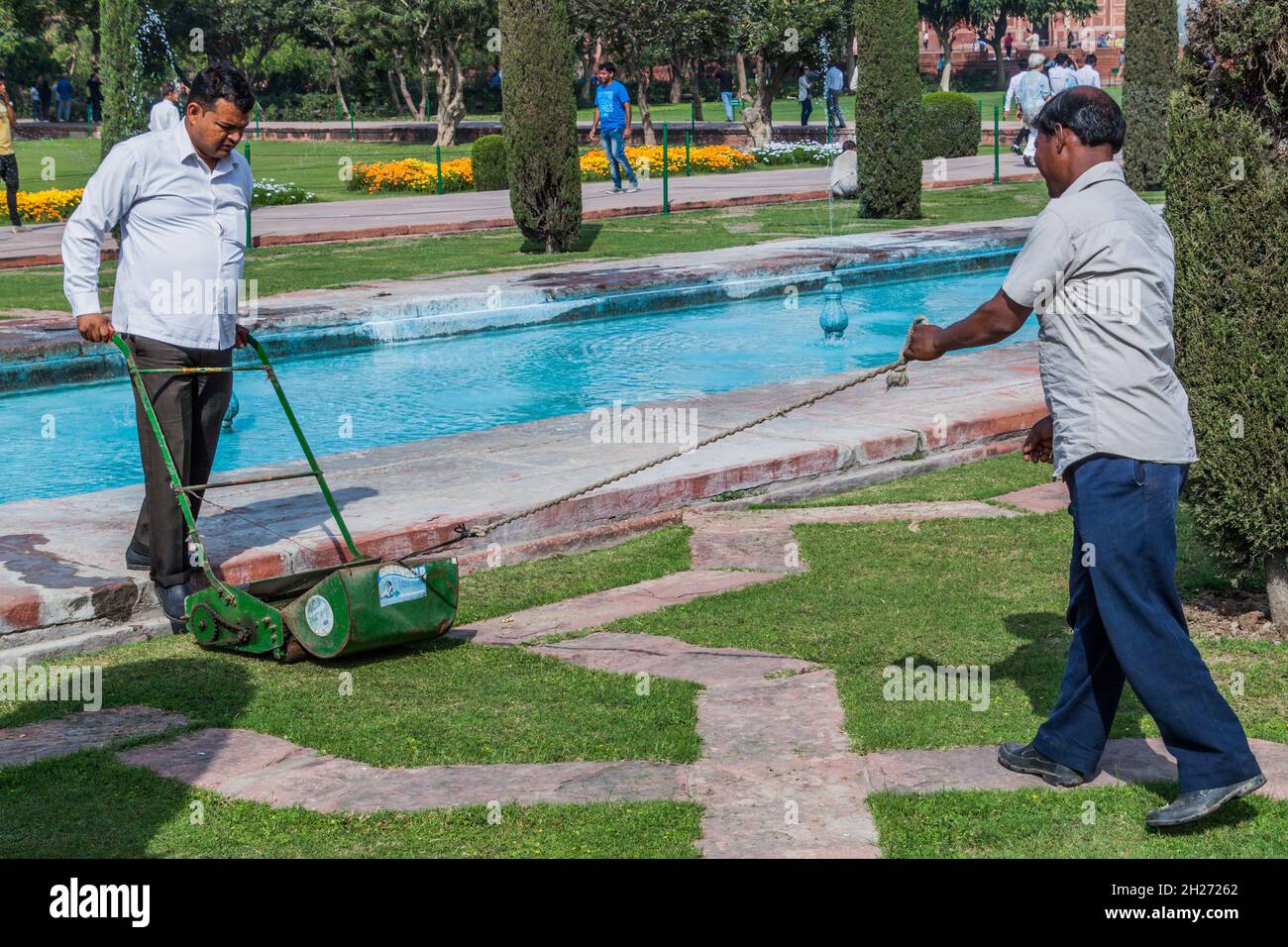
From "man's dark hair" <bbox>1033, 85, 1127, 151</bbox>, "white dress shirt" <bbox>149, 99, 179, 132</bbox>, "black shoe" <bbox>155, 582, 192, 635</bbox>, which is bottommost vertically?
"black shoe" <bbox>155, 582, 192, 635</bbox>

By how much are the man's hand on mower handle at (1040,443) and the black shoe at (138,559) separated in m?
3.40

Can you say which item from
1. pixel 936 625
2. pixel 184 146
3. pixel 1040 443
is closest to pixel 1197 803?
pixel 1040 443

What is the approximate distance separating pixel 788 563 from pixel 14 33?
5106 centimetres

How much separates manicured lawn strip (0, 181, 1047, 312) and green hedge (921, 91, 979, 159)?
26.1ft

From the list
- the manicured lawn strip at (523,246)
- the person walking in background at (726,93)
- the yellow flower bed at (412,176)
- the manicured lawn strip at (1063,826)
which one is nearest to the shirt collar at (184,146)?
the manicured lawn strip at (1063,826)

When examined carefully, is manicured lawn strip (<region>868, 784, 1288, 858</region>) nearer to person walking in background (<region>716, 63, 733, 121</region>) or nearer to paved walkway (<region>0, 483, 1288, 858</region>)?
paved walkway (<region>0, 483, 1288, 858</region>)

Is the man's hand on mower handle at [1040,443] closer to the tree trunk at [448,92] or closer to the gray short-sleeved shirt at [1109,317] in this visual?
the gray short-sleeved shirt at [1109,317]

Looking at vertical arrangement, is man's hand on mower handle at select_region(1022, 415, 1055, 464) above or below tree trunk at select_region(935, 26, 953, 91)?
below

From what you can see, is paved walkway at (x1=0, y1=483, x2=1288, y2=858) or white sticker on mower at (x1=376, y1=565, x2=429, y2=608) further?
white sticker on mower at (x1=376, y1=565, x2=429, y2=608)

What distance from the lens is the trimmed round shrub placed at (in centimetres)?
2678

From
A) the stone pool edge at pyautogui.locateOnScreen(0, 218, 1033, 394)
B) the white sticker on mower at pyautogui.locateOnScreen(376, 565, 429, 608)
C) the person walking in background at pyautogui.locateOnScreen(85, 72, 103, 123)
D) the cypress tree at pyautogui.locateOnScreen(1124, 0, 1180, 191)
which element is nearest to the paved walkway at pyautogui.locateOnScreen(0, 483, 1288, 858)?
the white sticker on mower at pyautogui.locateOnScreen(376, 565, 429, 608)

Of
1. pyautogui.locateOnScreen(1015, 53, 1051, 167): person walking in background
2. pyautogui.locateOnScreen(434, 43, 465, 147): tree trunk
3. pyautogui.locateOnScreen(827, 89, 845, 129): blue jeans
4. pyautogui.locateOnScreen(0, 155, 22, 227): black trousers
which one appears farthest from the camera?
pyautogui.locateOnScreen(434, 43, 465, 147): tree trunk

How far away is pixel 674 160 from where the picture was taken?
30.9 m

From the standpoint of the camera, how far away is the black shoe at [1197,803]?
3.93m
